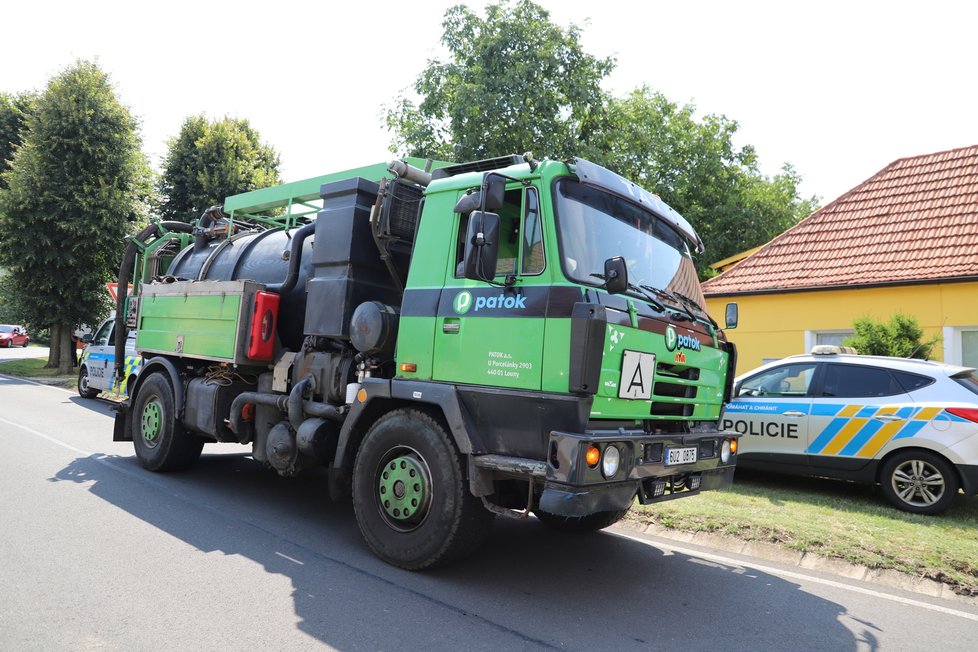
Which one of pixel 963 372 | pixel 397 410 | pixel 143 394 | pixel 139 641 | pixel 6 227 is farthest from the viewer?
pixel 6 227

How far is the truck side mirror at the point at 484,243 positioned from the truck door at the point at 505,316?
20 centimetres

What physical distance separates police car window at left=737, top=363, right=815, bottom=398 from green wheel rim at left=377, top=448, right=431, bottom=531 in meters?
5.15

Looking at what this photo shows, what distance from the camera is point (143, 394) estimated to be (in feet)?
26.0

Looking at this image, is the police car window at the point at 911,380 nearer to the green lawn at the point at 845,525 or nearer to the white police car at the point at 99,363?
the green lawn at the point at 845,525

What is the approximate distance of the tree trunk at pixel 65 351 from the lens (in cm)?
2348

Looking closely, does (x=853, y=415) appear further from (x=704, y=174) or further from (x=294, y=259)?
(x=704, y=174)

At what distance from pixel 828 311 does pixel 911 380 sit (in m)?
5.29

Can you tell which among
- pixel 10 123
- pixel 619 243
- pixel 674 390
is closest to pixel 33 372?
pixel 10 123

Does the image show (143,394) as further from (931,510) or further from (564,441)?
(931,510)

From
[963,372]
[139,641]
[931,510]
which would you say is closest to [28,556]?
[139,641]

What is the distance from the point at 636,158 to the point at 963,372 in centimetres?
2262

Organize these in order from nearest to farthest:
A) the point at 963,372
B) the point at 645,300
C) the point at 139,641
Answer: the point at 139,641 < the point at 645,300 < the point at 963,372

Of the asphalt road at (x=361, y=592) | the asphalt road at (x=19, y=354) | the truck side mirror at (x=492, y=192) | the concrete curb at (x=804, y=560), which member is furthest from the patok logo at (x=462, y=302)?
the asphalt road at (x=19, y=354)

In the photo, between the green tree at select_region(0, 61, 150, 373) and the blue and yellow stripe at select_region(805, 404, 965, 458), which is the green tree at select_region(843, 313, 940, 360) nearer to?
the blue and yellow stripe at select_region(805, 404, 965, 458)
